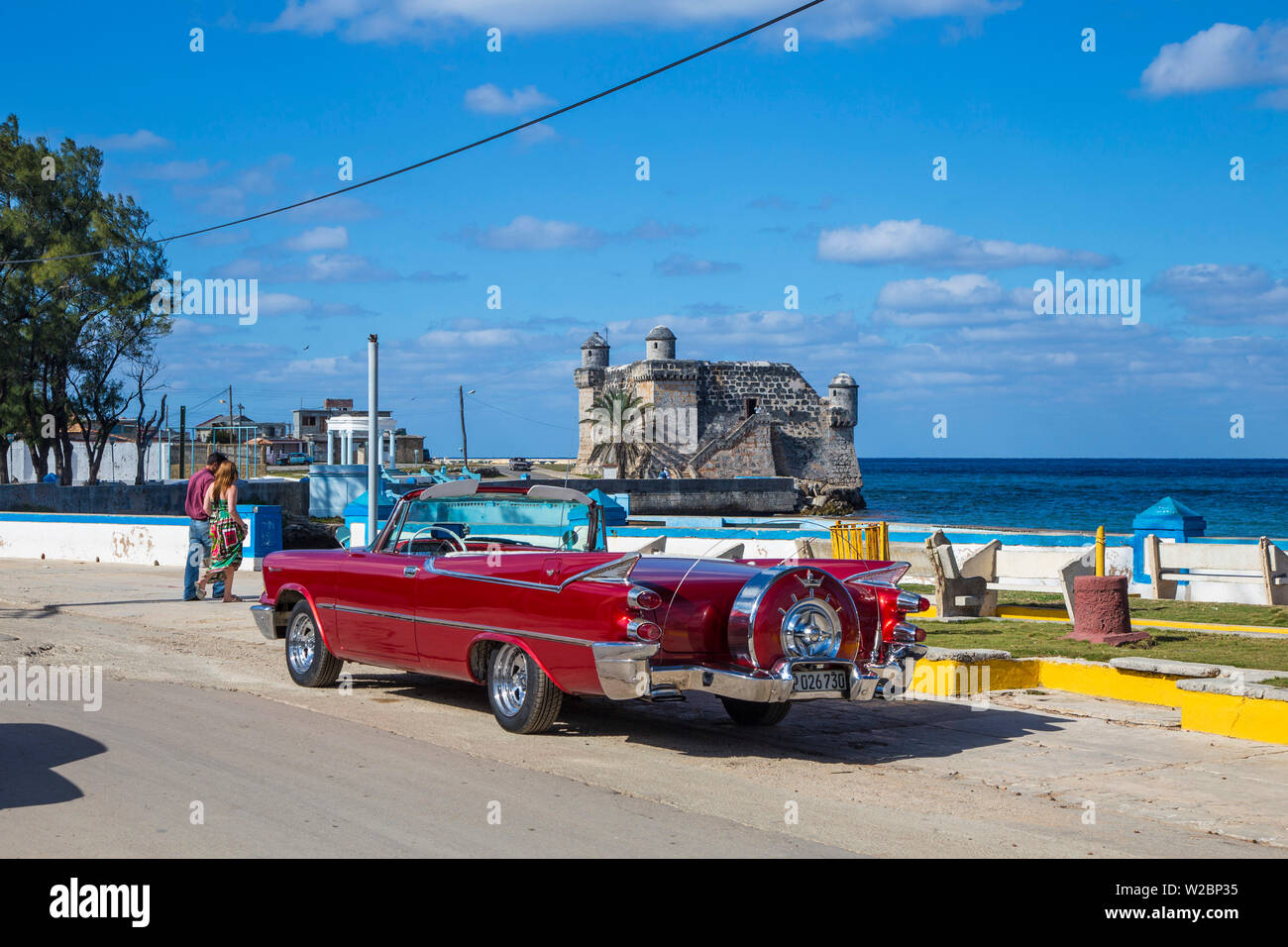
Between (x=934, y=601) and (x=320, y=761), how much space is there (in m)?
10.1

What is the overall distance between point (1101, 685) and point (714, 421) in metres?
70.7

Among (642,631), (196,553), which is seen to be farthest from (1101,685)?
(196,553)

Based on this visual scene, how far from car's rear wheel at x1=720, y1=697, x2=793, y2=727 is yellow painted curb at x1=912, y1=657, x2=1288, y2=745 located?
74.7 inches

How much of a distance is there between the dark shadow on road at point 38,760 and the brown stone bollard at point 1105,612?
8.40 m

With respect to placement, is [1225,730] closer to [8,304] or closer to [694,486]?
[8,304]

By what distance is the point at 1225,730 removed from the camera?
8.28 metres

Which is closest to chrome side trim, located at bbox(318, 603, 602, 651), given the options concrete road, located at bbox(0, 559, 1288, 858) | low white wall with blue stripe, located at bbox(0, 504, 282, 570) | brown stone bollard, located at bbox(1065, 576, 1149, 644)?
concrete road, located at bbox(0, 559, 1288, 858)

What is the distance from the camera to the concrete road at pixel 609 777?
562 centimetres

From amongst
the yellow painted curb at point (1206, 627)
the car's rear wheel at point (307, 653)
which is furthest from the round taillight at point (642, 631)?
the yellow painted curb at point (1206, 627)

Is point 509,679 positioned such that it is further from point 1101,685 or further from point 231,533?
point 231,533

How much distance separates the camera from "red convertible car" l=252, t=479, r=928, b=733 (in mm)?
7207

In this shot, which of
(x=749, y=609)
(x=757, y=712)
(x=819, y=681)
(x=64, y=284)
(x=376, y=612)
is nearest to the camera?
(x=749, y=609)

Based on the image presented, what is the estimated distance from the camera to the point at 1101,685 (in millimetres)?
9852
